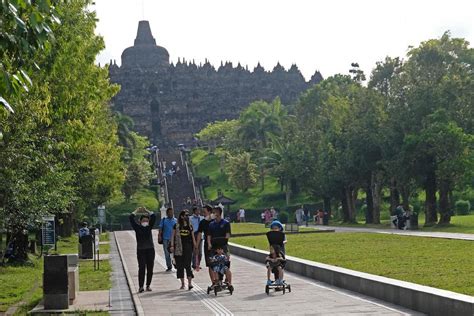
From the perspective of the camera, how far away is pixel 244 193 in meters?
81.6

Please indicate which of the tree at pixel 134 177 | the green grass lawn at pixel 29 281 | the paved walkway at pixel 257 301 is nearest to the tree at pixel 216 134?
the tree at pixel 134 177

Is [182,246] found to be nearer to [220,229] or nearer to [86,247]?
[220,229]

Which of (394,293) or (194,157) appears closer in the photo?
(394,293)

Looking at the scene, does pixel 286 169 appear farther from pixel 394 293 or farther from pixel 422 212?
pixel 394 293

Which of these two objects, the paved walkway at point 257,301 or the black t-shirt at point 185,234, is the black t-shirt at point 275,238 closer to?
the paved walkway at point 257,301

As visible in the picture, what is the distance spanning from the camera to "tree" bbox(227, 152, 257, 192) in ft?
258

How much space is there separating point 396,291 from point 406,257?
7.44 meters

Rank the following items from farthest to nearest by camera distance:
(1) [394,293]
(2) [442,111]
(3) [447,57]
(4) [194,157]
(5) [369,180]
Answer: (4) [194,157] < (5) [369,180] < (3) [447,57] < (2) [442,111] < (1) [394,293]

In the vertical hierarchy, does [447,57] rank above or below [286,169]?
above

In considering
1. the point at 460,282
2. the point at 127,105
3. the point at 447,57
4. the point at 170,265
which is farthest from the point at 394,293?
the point at 127,105

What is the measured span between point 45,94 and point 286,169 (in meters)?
42.6

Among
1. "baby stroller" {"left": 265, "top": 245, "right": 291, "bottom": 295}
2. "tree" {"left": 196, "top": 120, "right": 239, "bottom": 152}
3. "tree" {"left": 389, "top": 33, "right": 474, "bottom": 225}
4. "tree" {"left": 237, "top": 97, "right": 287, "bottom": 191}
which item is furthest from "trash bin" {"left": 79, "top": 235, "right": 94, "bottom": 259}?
"tree" {"left": 196, "top": 120, "right": 239, "bottom": 152}

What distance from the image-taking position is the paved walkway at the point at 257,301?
13.1m

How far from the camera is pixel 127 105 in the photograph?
13875cm
